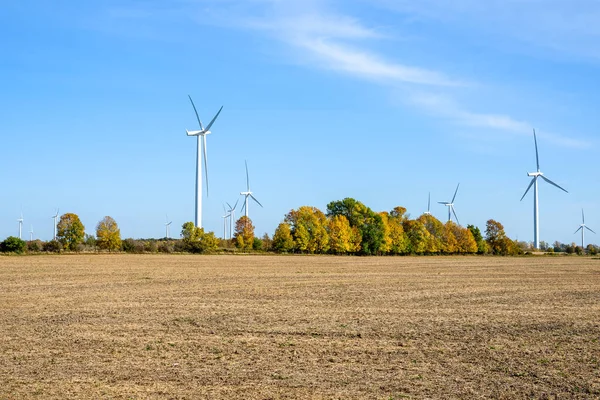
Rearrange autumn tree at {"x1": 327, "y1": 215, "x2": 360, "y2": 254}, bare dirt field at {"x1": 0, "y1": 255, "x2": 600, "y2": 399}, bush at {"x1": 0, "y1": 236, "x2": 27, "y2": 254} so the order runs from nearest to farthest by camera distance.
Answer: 1. bare dirt field at {"x1": 0, "y1": 255, "x2": 600, "y2": 399}
2. bush at {"x1": 0, "y1": 236, "x2": 27, "y2": 254}
3. autumn tree at {"x1": 327, "y1": 215, "x2": 360, "y2": 254}

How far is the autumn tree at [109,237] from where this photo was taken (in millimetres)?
120062

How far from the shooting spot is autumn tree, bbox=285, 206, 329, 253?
134975mm

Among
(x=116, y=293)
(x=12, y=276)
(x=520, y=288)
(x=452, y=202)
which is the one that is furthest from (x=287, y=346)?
(x=452, y=202)

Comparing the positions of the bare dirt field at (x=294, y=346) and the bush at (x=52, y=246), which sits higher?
the bush at (x=52, y=246)

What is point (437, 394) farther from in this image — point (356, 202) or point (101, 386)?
point (356, 202)

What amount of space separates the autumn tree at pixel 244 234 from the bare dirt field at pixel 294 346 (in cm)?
10687

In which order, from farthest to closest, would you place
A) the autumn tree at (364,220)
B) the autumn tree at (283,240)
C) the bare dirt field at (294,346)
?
the autumn tree at (364,220), the autumn tree at (283,240), the bare dirt field at (294,346)

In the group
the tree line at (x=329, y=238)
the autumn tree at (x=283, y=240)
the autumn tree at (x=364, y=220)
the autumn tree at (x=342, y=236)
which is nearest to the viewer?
the tree line at (x=329, y=238)

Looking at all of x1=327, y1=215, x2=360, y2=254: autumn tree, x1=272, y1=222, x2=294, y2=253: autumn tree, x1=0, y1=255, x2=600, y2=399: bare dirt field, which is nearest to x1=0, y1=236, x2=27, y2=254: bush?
x1=272, y1=222, x2=294, y2=253: autumn tree

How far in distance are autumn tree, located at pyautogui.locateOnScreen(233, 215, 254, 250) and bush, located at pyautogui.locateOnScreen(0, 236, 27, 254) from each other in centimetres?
4980

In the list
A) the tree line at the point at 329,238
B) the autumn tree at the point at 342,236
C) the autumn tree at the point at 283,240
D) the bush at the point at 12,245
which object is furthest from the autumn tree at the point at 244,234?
the bush at the point at 12,245

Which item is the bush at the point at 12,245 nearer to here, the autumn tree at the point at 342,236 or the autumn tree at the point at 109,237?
the autumn tree at the point at 109,237

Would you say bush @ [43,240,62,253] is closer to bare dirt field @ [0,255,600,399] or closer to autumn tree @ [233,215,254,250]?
autumn tree @ [233,215,254,250]

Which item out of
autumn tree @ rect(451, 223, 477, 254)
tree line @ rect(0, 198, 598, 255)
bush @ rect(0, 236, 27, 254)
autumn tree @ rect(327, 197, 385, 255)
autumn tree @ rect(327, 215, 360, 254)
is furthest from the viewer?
autumn tree @ rect(451, 223, 477, 254)
